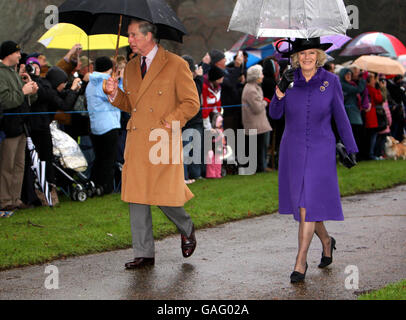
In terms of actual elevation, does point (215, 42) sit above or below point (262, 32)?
below

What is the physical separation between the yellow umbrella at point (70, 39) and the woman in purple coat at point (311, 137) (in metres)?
5.56

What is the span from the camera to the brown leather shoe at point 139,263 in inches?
269

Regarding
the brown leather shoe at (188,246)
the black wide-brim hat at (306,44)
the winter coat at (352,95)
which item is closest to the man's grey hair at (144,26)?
the black wide-brim hat at (306,44)

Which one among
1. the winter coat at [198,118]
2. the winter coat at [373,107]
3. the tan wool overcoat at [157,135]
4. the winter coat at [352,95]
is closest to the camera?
the tan wool overcoat at [157,135]

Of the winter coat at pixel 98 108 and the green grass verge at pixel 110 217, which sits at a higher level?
the winter coat at pixel 98 108

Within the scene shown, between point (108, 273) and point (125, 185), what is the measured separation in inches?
31.1

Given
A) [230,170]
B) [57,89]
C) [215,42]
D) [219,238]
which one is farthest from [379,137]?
[219,238]

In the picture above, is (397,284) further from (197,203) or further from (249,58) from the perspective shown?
(249,58)

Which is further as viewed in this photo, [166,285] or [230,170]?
[230,170]

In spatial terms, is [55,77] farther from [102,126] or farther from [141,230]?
[141,230]

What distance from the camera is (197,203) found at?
10695 mm

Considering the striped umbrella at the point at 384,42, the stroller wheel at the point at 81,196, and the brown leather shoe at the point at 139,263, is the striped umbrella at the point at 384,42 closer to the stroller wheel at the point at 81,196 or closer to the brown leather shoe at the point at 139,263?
the stroller wheel at the point at 81,196

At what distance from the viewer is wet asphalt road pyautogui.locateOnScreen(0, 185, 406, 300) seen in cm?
596

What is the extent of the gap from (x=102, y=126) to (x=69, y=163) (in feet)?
2.77
